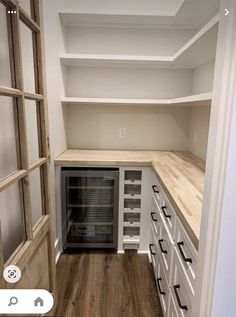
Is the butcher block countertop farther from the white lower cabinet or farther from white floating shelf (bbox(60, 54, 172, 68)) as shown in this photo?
white floating shelf (bbox(60, 54, 172, 68))

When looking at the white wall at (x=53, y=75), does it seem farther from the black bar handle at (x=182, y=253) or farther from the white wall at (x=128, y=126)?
the black bar handle at (x=182, y=253)

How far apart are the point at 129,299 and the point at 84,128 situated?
1.80 metres

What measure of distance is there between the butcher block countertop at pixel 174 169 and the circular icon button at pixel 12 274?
75cm

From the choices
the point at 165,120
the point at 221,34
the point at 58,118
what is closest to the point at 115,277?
the point at 58,118

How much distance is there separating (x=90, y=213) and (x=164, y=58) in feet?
5.70

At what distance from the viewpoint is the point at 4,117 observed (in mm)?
1062

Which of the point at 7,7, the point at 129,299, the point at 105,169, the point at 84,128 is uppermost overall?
the point at 7,7

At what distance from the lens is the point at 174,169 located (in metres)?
2.01

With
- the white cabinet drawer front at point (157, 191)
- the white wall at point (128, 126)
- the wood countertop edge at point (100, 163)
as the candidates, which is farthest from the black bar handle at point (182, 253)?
the white wall at point (128, 126)

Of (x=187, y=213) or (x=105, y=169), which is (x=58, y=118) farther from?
(x=187, y=213)

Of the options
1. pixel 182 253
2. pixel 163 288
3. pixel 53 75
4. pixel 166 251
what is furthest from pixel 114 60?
pixel 163 288

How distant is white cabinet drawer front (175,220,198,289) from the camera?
3.25 feet

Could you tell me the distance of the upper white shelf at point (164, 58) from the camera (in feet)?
5.97

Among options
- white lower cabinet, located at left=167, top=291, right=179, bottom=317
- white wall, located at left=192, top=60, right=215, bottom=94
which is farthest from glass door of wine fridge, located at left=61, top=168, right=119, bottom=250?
white wall, located at left=192, top=60, right=215, bottom=94
